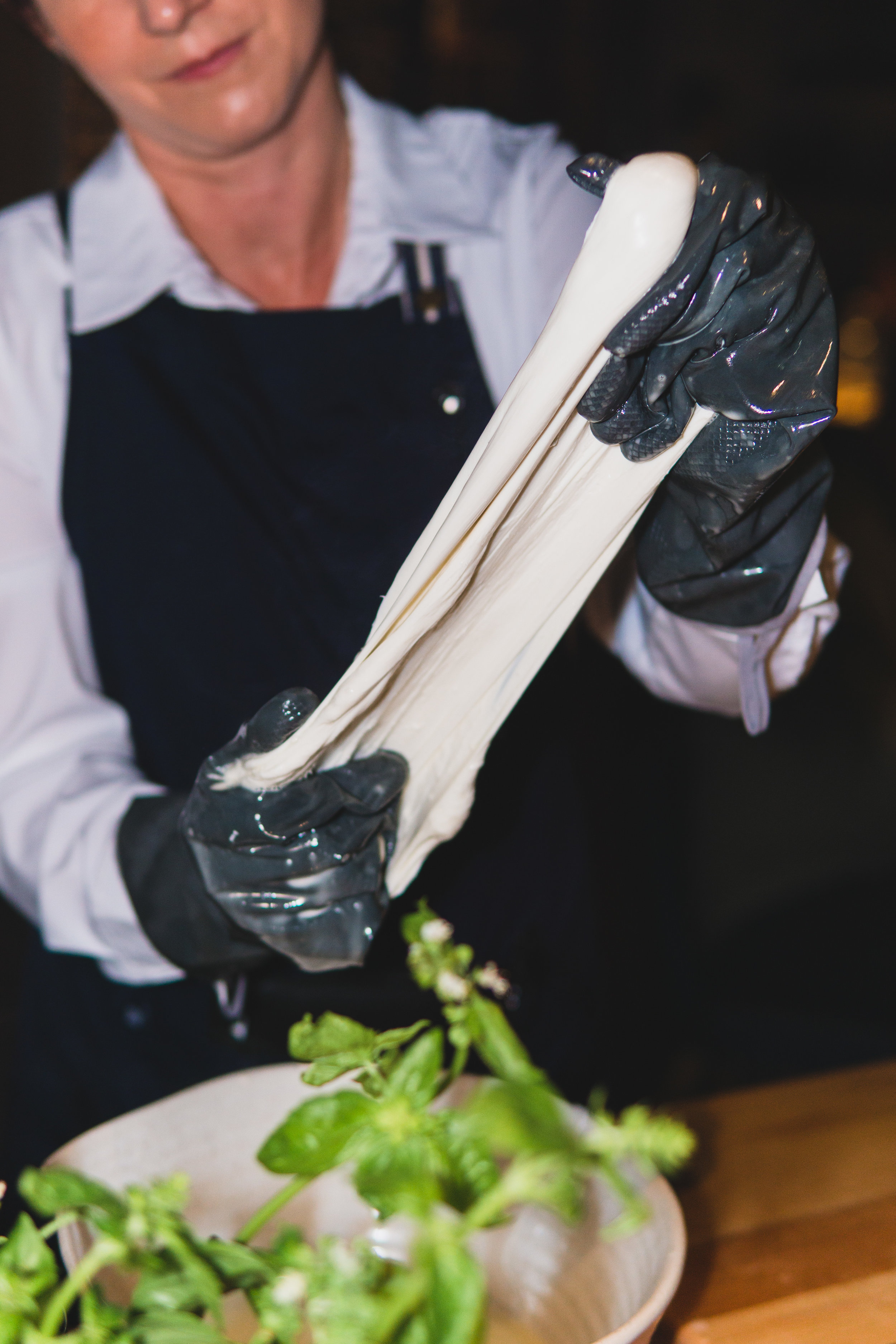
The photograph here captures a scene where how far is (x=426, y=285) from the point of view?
89 cm

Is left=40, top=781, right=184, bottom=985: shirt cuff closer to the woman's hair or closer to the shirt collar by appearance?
the shirt collar

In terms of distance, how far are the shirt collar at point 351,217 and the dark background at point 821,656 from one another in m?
0.23

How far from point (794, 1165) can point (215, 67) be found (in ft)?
2.71

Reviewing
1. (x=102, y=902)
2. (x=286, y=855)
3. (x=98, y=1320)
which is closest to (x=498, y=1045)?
(x=98, y=1320)

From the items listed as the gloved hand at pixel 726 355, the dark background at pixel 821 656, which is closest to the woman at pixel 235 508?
the gloved hand at pixel 726 355

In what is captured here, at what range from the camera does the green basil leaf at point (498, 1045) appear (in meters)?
0.35

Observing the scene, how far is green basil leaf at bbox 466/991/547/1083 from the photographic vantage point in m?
0.35

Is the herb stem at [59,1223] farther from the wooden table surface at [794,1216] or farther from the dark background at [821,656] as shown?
the dark background at [821,656]

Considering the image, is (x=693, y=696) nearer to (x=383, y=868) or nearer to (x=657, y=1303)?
(x=383, y=868)

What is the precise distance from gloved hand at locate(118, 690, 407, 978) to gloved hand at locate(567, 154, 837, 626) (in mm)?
207

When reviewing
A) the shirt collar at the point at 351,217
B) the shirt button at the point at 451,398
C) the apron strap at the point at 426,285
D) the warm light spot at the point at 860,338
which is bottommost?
the warm light spot at the point at 860,338

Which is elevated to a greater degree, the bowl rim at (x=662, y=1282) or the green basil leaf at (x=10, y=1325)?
the green basil leaf at (x=10, y=1325)

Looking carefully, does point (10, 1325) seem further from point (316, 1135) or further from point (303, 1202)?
point (303, 1202)

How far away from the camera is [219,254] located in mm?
908
